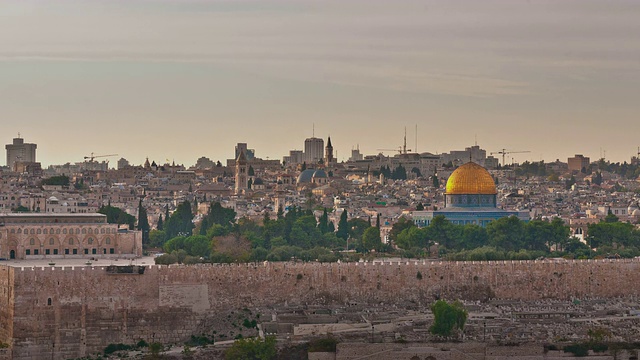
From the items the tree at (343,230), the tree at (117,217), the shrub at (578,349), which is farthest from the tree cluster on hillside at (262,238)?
the shrub at (578,349)

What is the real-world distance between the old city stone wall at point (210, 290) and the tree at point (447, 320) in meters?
4.72

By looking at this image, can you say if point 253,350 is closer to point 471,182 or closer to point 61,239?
point 61,239

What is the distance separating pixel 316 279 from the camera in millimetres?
57500

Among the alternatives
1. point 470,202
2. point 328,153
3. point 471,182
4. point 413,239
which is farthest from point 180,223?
point 328,153

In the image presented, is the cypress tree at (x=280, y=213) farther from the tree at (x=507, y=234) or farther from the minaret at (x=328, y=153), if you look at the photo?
the minaret at (x=328, y=153)

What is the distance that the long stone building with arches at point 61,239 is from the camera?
63719mm

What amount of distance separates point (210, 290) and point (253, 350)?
6.64 m

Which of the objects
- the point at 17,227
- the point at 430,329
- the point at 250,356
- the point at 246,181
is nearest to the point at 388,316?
Result: the point at 430,329

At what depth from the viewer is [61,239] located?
6431 centimetres

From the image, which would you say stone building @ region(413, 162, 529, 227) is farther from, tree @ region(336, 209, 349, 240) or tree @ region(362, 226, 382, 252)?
tree @ region(362, 226, 382, 252)

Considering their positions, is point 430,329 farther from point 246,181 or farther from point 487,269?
point 246,181

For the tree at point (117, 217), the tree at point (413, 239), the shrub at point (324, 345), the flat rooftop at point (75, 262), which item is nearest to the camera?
the shrub at point (324, 345)

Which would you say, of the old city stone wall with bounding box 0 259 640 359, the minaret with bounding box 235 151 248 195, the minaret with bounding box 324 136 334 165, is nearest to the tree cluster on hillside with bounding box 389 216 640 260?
the old city stone wall with bounding box 0 259 640 359

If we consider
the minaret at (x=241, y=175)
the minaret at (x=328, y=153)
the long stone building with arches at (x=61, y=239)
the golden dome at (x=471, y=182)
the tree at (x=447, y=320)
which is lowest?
the tree at (x=447, y=320)
